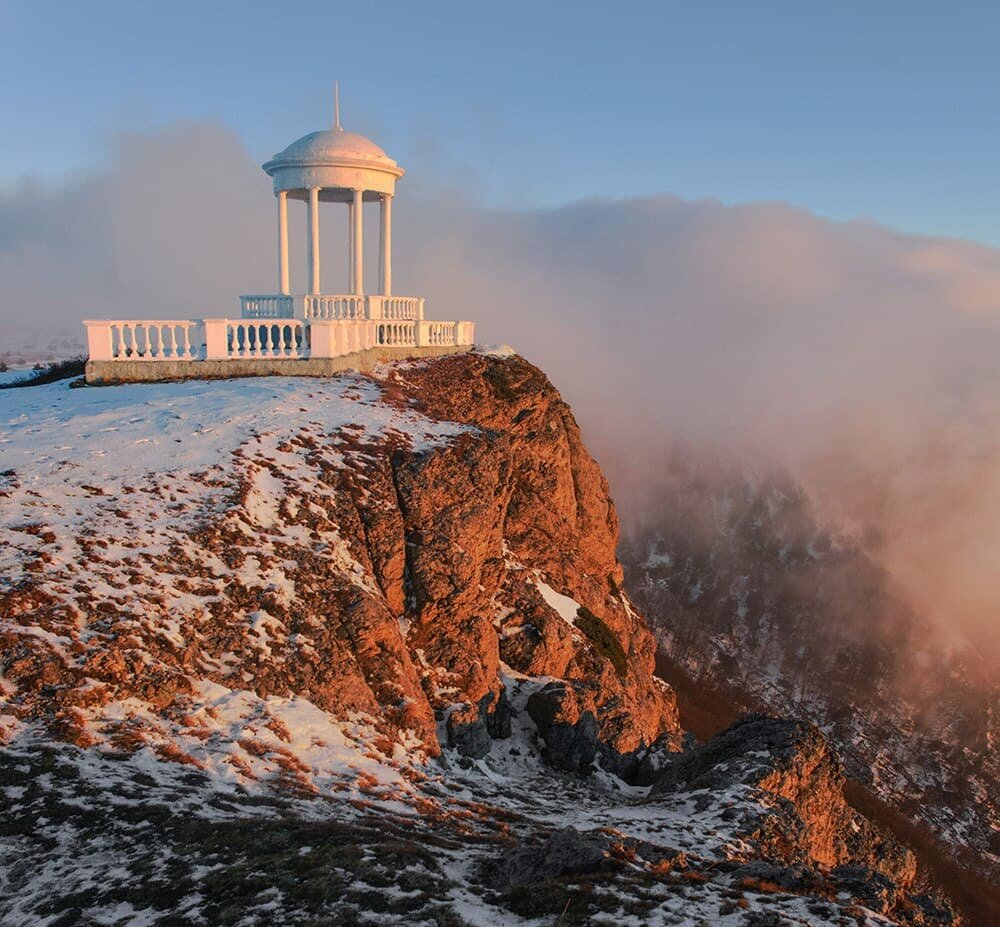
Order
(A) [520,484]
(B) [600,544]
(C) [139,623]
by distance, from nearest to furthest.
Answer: (C) [139,623] < (A) [520,484] < (B) [600,544]

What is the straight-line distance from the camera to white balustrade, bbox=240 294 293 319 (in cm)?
3158

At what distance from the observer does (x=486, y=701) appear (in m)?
19.8

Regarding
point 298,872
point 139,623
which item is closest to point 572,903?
point 298,872

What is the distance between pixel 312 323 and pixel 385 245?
1095 cm

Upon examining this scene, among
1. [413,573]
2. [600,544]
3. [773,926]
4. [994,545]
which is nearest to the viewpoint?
[773,926]

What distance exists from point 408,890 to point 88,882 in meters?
3.55

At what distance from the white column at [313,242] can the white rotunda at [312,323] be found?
45 mm

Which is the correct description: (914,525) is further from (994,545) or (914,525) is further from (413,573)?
(413,573)

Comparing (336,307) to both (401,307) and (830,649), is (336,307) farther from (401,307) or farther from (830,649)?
(830,649)

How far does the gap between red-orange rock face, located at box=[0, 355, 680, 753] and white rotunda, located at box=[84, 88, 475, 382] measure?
245 cm

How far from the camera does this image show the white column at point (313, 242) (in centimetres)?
3166

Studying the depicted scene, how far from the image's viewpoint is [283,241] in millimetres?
32938

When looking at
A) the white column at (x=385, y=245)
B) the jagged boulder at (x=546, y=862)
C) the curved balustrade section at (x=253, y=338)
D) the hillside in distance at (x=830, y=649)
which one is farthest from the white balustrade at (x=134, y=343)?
the hillside in distance at (x=830, y=649)

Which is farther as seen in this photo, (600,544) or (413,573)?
(600,544)
